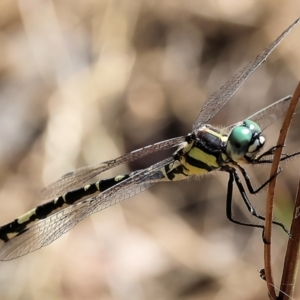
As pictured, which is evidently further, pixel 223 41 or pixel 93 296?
pixel 223 41

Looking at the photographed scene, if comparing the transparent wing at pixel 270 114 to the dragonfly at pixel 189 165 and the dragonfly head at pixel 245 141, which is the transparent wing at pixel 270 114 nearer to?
the dragonfly at pixel 189 165

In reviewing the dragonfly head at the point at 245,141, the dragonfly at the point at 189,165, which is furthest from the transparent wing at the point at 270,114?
the dragonfly head at the point at 245,141

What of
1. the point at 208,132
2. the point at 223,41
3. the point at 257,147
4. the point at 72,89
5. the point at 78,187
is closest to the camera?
the point at 257,147

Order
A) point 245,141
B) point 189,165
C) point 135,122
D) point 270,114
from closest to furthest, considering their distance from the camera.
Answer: point 245,141
point 270,114
point 189,165
point 135,122

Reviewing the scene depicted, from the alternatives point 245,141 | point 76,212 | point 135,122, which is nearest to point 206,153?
point 245,141

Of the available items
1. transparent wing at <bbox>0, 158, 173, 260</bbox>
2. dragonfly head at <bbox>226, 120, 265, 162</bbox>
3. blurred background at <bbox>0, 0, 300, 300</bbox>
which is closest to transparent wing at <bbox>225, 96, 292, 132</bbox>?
dragonfly head at <bbox>226, 120, 265, 162</bbox>

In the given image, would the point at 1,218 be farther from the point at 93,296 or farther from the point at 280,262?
the point at 280,262

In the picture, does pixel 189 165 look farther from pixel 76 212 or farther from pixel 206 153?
pixel 76 212

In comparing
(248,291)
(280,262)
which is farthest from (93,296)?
(280,262)
